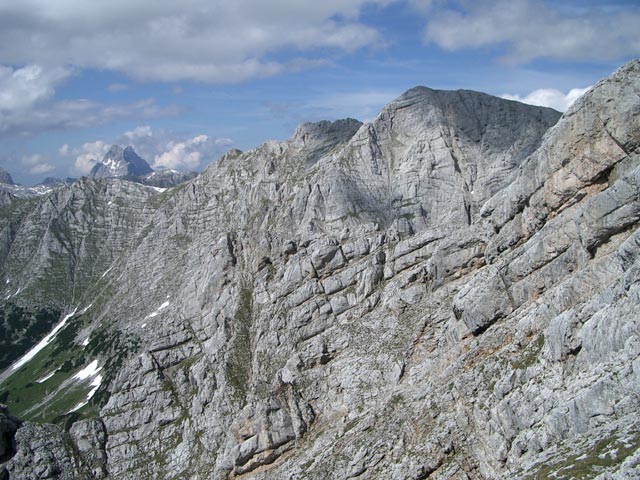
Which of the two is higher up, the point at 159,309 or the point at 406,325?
the point at 159,309

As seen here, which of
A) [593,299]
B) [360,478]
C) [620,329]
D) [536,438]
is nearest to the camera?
[620,329]

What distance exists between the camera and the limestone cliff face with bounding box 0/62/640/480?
194ft

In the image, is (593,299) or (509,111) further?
(509,111)

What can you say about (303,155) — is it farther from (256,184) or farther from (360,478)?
(360,478)

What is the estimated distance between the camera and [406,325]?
371 feet

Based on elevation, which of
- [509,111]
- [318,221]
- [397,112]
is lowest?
[318,221]

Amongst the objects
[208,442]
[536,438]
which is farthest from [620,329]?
[208,442]

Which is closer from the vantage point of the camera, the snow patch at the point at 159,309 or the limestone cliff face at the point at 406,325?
the limestone cliff face at the point at 406,325

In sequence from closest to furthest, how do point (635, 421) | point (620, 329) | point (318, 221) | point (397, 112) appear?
1. point (635, 421)
2. point (620, 329)
3. point (318, 221)
4. point (397, 112)

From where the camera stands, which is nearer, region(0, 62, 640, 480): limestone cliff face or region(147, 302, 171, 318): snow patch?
region(0, 62, 640, 480): limestone cliff face

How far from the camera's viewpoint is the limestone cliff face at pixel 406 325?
59094mm

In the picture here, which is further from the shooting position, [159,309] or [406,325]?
[159,309]

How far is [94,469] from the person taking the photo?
138500 mm

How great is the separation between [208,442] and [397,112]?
4371 inches
